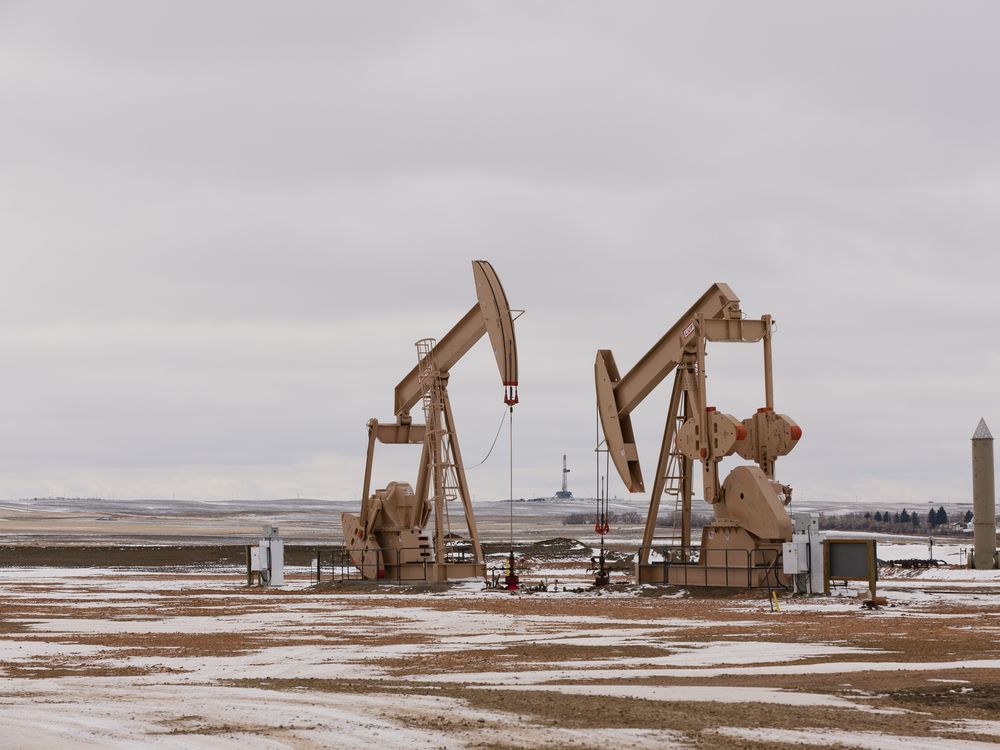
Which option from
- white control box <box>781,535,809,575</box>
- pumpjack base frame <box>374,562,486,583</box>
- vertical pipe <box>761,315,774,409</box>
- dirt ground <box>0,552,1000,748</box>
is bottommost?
dirt ground <box>0,552,1000,748</box>

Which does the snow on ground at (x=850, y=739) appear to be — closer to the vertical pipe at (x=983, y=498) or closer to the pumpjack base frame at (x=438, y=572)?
the pumpjack base frame at (x=438, y=572)

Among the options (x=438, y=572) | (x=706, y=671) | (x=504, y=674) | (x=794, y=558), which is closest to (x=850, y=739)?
(x=706, y=671)

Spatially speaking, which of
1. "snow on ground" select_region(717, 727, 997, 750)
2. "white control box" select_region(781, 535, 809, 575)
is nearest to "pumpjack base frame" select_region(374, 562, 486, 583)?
"white control box" select_region(781, 535, 809, 575)

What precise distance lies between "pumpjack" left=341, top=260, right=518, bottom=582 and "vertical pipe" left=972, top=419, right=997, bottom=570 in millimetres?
14178

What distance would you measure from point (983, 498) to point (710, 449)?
14052mm

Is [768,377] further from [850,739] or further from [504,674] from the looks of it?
[850,739]

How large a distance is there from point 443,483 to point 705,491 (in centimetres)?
743

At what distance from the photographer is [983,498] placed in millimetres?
42188

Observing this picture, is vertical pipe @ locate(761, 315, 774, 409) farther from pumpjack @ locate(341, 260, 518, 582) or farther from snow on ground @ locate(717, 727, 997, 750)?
snow on ground @ locate(717, 727, 997, 750)

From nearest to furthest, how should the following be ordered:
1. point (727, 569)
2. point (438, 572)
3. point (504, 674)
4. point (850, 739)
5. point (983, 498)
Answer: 1. point (850, 739)
2. point (504, 674)
3. point (727, 569)
4. point (438, 572)
5. point (983, 498)

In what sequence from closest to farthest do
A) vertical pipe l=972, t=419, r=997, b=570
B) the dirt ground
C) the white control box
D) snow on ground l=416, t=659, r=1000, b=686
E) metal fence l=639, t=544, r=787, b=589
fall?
the dirt ground
snow on ground l=416, t=659, r=1000, b=686
the white control box
metal fence l=639, t=544, r=787, b=589
vertical pipe l=972, t=419, r=997, b=570

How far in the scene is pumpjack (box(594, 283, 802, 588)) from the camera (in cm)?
3056

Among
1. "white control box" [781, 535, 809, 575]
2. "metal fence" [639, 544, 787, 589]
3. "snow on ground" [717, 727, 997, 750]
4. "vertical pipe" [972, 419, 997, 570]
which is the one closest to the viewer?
"snow on ground" [717, 727, 997, 750]

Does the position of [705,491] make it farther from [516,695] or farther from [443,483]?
[516,695]
